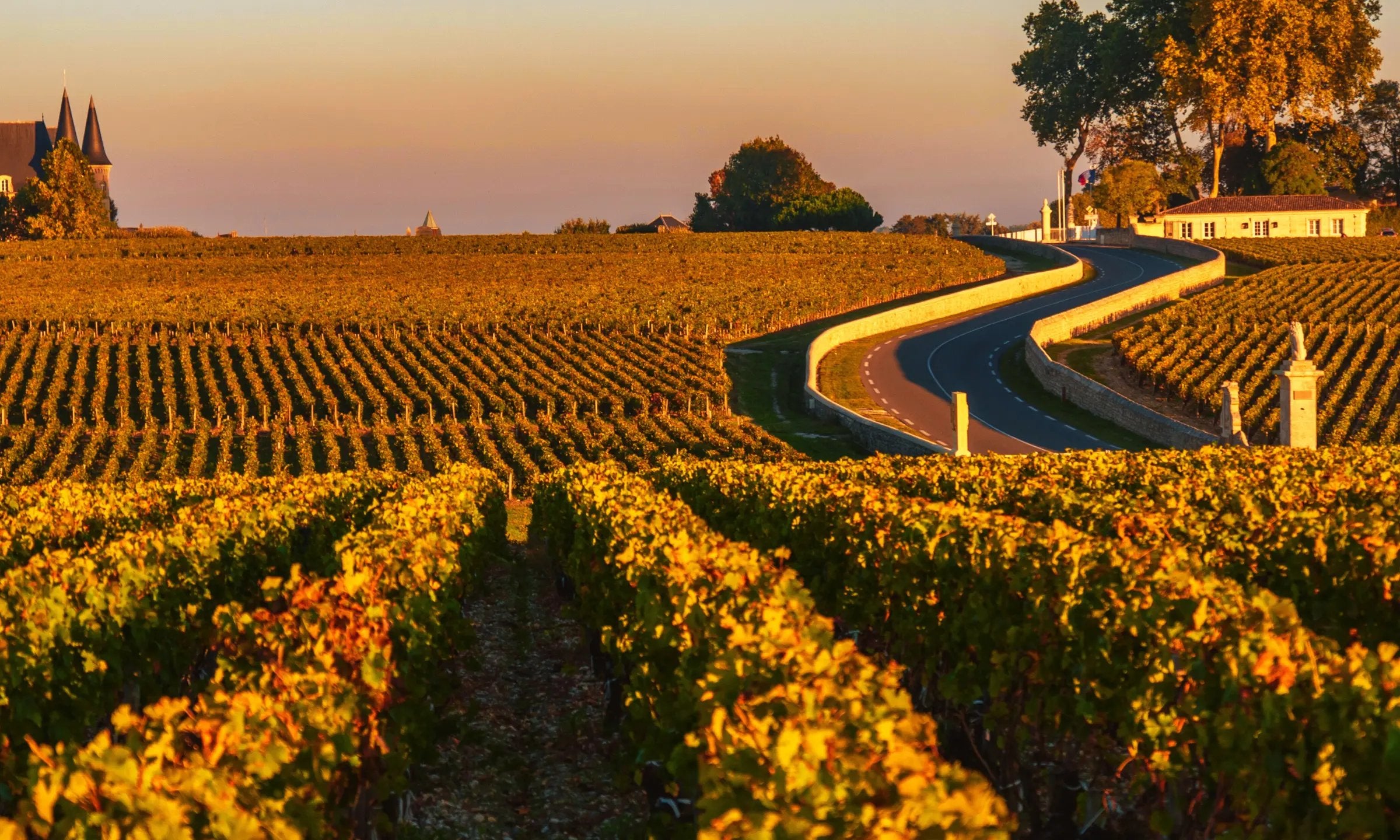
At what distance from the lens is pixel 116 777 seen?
5.64 metres

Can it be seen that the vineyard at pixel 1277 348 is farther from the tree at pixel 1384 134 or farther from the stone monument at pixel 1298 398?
the tree at pixel 1384 134

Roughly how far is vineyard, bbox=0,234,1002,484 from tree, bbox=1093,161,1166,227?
2050 cm

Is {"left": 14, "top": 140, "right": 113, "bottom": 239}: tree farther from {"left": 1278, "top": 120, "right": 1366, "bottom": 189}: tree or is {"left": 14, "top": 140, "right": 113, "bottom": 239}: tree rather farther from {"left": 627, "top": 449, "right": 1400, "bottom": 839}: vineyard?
{"left": 627, "top": 449, "right": 1400, "bottom": 839}: vineyard

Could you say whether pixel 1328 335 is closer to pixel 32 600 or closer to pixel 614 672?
pixel 614 672

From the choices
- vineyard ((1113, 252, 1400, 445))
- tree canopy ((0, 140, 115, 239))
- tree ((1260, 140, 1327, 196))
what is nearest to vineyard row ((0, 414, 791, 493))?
vineyard ((1113, 252, 1400, 445))

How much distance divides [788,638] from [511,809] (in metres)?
4.93

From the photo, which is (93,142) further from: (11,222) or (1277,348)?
(1277,348)

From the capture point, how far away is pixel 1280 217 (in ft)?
355

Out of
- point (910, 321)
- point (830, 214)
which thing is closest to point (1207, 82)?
point (830, 214)

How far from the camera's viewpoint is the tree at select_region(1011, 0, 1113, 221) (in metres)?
123

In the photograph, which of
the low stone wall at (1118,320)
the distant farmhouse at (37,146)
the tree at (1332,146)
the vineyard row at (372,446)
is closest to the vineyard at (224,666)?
the low stone wall at (1118,320)

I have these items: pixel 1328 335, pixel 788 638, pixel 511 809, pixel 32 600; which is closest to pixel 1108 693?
pixel 788 638

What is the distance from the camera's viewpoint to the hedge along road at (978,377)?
148ft

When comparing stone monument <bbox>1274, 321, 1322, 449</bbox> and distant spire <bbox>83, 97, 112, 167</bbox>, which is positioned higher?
distant spire <bbox>83, 97, 112, 167</bbox>
